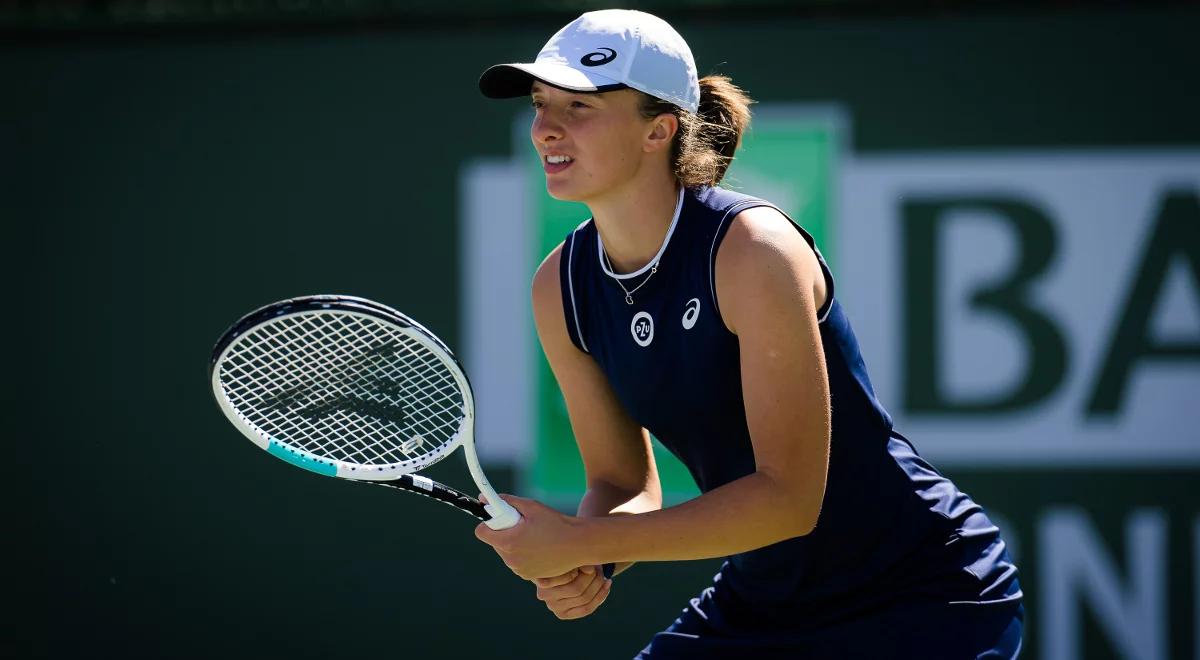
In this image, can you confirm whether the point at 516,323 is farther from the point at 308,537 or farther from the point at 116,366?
the point at 116,366

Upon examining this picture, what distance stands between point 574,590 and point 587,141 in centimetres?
73

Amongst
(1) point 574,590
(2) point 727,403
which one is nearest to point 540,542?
(1) point 574,590

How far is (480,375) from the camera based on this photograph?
15.3ft

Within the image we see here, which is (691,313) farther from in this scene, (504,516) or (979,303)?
(979,303)

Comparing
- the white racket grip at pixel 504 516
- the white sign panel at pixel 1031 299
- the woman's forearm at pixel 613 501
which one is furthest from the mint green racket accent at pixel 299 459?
the white sign panel at pixel 1031 299

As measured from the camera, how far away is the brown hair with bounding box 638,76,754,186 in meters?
2.35

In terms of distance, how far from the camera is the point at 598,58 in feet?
7.38

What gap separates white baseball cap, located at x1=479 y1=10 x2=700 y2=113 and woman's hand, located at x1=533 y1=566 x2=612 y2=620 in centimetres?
78

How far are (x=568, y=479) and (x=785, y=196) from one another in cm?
117

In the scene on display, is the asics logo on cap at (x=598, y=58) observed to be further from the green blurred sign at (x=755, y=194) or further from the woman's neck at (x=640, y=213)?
the green blurred sign at (x=755, y=194)

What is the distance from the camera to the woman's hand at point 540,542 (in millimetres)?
2143

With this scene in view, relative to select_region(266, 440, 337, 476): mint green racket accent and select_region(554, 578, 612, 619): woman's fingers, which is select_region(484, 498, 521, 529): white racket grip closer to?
select_region(554, 578, 612, 619): woman's fingers

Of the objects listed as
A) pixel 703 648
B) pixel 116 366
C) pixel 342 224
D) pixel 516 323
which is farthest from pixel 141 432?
pixel 703 648

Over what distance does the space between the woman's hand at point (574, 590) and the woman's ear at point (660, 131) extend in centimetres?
70
